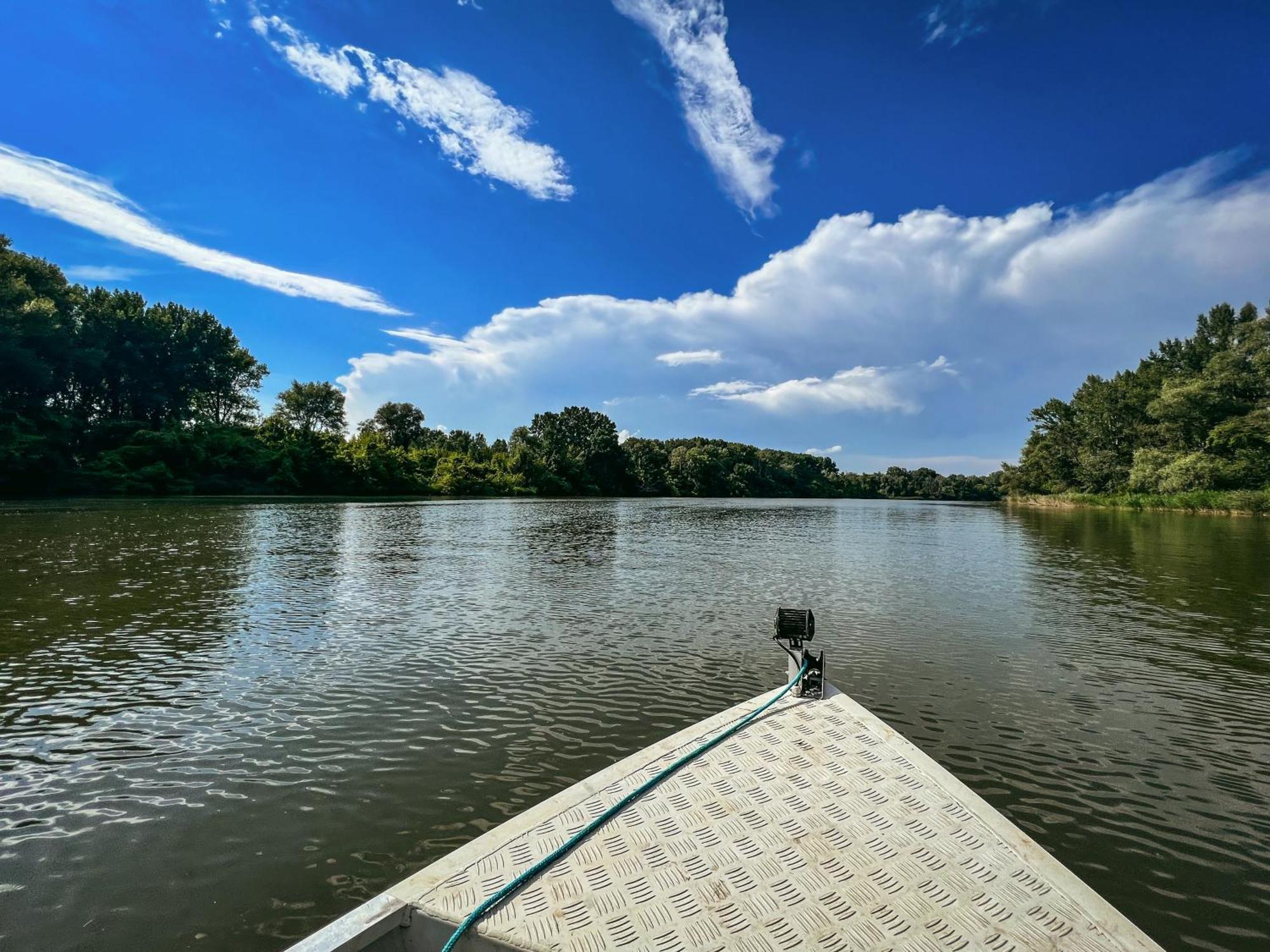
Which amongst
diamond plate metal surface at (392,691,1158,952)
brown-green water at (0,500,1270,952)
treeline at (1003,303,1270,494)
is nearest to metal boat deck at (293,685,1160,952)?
diamond plate metal surface at (392,691,1158,952)

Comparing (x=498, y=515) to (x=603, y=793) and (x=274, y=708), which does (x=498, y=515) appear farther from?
(x=603, y=793)

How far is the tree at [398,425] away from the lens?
130000 millimetres

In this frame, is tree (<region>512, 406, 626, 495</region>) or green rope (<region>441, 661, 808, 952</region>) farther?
tree (<region>512, 406, 626, 495</region>)

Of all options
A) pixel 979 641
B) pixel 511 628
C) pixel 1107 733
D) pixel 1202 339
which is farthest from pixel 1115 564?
pixel 1202 339

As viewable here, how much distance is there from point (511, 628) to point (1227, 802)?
37.4ft

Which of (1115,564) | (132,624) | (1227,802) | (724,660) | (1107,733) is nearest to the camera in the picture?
(1227,802)

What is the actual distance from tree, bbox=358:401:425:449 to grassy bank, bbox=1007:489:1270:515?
395 ft

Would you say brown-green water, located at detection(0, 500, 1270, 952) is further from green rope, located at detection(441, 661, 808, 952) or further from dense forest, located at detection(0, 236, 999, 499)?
dense forest, located at detection(0, 236, 999, 499)

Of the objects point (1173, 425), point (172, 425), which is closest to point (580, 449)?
point (172, 425)

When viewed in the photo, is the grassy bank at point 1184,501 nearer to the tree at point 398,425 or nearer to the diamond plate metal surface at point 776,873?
the diamond plate metal surface at point 776,873

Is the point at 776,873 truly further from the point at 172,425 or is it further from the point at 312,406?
the point at 312,406

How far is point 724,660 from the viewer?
Result: 37.2 ft

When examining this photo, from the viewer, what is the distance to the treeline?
64375 mm

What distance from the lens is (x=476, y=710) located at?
8617 mm
